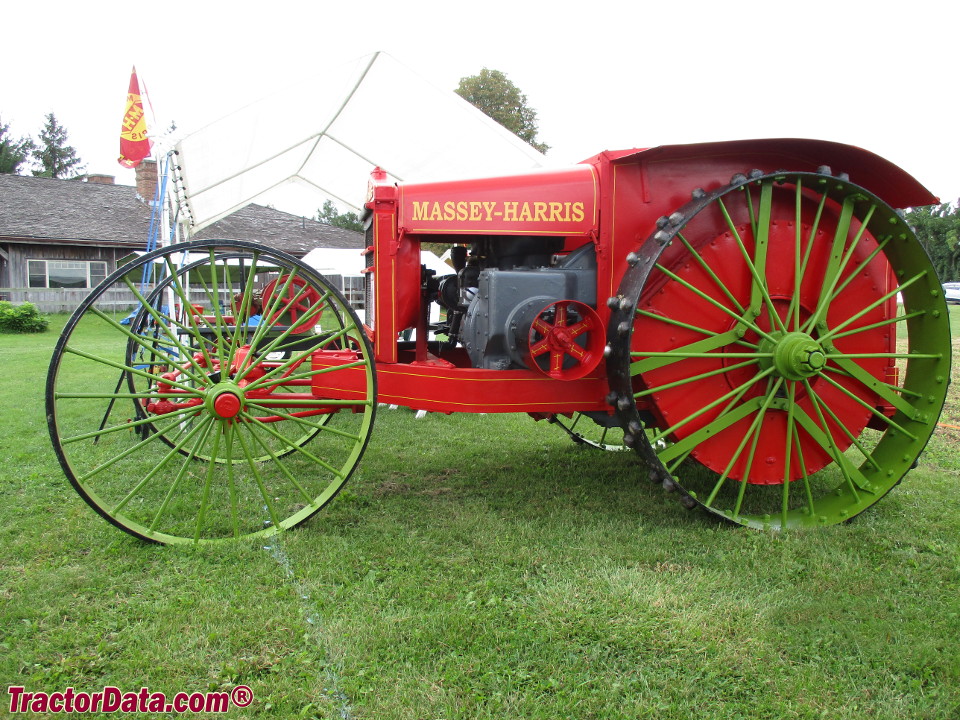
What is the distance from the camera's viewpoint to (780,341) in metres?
3.41

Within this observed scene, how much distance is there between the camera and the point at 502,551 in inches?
130

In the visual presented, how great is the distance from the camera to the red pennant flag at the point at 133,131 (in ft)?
25.9

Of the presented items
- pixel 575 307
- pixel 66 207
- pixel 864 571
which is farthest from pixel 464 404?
pixel 66 207

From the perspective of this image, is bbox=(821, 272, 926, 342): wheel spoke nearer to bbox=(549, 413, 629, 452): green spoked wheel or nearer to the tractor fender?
the tractor fender

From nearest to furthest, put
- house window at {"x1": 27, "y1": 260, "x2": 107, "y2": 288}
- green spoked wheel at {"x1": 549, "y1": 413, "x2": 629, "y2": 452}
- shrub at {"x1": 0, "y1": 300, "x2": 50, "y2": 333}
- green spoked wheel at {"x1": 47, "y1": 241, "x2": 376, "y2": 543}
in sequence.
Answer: green spoked wheel at {"x1": 47, "y1": 241, "x2": 376, "y2": 543}
green spoked wheel at {"x1": 549, "y1": 413, "x2": 629, "y2": 452}
shrub at {"x1": 0, "y1": 300, "x2": 50, "y2": 333}
house window at {"x1": 27, "y1": 260, "x2": 107, "y2": 288}

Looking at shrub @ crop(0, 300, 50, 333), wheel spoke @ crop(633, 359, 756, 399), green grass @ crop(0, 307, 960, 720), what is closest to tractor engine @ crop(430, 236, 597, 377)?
wheel spoke @ crop(633, 359, 756, 399)

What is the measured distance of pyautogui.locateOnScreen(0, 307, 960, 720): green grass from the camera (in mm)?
2279

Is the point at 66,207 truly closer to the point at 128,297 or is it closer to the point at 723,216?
the point at 128,297

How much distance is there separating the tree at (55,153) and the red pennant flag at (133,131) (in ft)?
148

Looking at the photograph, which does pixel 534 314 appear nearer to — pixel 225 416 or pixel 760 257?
pixel 760 257

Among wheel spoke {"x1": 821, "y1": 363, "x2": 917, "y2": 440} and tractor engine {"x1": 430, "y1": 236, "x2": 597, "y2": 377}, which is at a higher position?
tractor engine {"x1": 430, "y1": 236, "x2": 597, "y2": 377}

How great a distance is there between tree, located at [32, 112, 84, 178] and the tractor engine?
51.5m

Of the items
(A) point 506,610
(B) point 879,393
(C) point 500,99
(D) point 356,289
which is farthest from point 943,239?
(A) point 506,610

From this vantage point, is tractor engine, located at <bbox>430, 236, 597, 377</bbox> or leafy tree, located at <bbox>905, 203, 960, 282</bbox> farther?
leafy tree, located at <bbox>905, 203, 960, 282</bbox>
